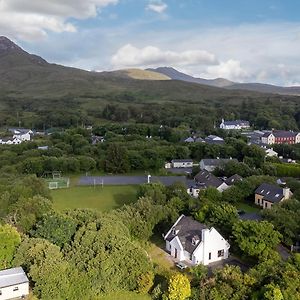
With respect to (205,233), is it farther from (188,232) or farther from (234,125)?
(234,125)

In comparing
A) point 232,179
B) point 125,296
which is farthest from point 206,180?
point 125,296

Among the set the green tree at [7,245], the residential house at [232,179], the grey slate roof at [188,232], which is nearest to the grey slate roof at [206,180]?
the residential house at [232,179]

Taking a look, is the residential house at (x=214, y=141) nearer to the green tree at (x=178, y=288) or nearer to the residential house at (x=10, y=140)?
the residential house at (x=10, y=140)

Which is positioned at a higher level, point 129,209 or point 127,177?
point 129,209

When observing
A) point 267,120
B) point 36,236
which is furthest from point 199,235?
point 267,120

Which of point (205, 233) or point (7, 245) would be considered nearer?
point (7, 245)

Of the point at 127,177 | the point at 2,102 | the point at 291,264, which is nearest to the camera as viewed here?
the point at 291,264

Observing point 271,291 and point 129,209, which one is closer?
point 271,291

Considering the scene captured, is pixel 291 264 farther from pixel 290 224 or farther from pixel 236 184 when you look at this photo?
pixel 236 184
